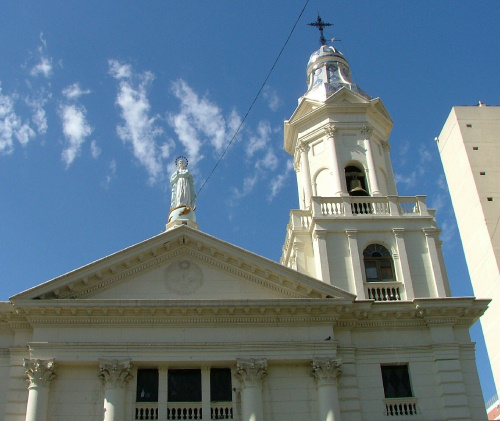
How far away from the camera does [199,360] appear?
23312 mm

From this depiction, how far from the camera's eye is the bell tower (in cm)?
2648

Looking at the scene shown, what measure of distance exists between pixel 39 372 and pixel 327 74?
20.5 meters

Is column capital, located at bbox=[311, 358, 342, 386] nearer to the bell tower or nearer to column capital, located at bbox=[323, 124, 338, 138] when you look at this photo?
the bell tower

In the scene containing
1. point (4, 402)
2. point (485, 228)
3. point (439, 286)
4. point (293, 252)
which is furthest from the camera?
point (485, 228)

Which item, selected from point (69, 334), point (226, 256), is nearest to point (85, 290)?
point (69, 334)

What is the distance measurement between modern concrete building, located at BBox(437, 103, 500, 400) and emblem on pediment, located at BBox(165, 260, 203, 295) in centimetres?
2732

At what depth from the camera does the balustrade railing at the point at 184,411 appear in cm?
2277

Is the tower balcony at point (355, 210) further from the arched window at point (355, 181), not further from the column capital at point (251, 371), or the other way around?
the column capital at point (251, 371)

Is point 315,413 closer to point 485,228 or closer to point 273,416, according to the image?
point 273,416

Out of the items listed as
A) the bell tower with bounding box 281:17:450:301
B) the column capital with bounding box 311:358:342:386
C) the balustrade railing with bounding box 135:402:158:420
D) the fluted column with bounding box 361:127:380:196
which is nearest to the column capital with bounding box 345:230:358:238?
the bell tower with bounding box 281:17:450:301

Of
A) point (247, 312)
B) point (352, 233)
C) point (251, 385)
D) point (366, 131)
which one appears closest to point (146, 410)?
point (251, 385)

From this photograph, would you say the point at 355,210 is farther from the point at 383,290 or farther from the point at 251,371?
the point at 251,371

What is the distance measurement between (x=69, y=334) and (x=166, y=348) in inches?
136

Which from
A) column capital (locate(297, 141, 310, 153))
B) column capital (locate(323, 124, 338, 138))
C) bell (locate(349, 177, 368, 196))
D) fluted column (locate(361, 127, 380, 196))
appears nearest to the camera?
fluted column (locate(361, 127, 380, 196))
